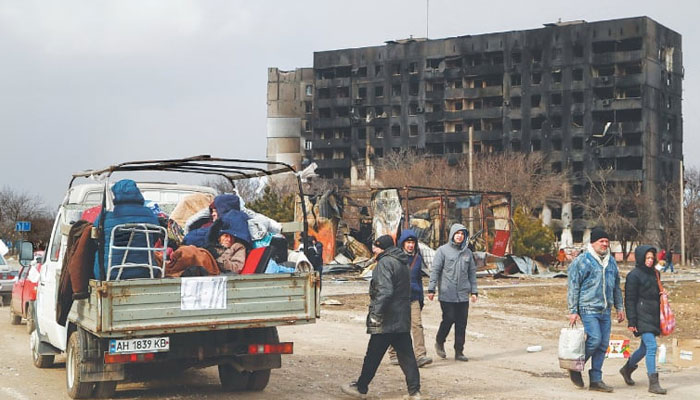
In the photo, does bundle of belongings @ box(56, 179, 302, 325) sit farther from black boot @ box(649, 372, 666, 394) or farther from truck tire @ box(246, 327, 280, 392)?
black boot @ box(649, 372, 666, 394)

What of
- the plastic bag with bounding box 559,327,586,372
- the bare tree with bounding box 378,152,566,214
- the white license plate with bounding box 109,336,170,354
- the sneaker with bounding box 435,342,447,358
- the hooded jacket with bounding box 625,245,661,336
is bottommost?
the sneaker with bounding box 435,342,447,358

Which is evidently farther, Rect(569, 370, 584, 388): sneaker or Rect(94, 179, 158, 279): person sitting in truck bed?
Rect(569, 370, 584, 388): sneaker

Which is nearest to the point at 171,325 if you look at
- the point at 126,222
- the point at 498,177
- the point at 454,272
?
the point at 126,222

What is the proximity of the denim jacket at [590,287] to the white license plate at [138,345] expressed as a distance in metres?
4.59

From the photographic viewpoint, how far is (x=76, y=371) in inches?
399

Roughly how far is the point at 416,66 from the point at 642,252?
361 ft

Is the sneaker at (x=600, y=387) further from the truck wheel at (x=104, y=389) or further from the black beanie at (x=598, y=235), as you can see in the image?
the truck wheel at (x=104, y=389)

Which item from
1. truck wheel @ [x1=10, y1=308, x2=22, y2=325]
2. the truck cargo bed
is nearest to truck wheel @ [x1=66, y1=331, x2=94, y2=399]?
the truck cargo bed

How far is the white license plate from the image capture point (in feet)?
31.6

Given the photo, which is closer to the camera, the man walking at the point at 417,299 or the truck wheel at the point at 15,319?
the man walking at the point at 417,299

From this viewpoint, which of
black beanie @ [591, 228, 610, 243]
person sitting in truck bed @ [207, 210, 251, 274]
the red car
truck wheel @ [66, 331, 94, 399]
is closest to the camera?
truck wheel @ [66, 331, 94, 399]

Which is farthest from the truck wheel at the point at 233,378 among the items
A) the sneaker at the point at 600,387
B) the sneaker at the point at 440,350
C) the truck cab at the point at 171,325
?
the sneaker at the point at 440,350

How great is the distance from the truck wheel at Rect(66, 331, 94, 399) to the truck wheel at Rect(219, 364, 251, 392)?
1.57 metres

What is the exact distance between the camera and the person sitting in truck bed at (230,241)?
36.2 feet
